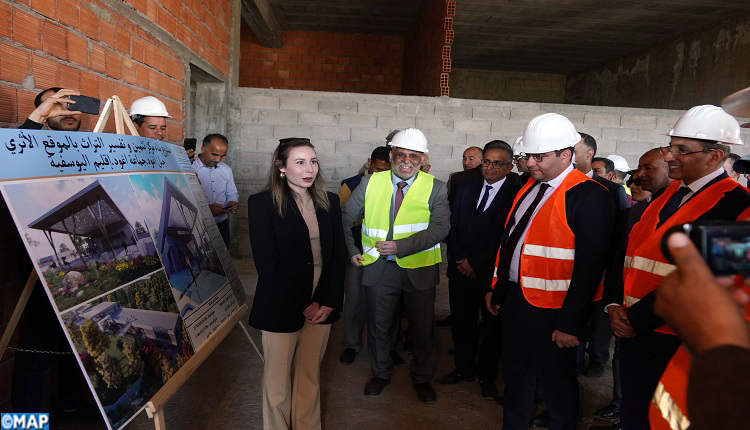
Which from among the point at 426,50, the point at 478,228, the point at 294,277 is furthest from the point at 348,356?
the point at 426,50

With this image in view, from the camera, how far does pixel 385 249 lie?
2.76 meters

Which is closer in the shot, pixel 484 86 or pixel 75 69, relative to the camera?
pixel 75 69

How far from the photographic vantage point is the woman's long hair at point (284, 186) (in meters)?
2.20

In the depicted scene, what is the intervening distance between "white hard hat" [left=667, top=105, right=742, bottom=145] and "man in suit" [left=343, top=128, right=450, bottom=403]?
4.76ft

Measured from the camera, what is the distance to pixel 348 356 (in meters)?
3.53

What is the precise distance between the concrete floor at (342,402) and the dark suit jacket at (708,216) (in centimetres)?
132

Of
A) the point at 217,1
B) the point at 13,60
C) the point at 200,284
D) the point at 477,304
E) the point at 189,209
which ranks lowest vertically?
the point at 477,304

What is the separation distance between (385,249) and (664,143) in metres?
5.25

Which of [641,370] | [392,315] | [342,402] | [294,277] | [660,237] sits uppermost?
[660,237]

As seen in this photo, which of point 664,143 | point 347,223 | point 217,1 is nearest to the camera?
point 347,223

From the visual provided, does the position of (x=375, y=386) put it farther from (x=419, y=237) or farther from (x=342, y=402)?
(x=419, y=237)

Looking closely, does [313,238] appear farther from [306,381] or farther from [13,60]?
[13,60]

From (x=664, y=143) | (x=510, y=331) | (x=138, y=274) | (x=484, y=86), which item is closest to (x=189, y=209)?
(x=138, y=274)

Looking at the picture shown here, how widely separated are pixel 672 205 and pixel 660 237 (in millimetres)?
251
